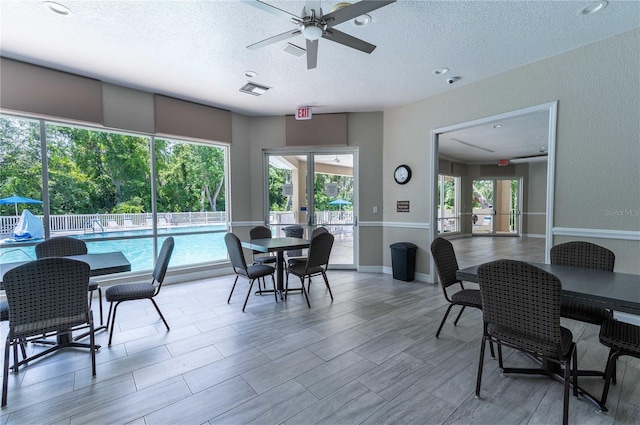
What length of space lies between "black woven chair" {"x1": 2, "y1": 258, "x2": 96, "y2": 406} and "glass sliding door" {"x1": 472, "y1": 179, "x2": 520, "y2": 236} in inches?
467

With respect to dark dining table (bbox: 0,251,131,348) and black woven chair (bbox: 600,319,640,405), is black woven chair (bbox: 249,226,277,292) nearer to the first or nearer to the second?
dark dining table (bbox: 0,251,131,348)

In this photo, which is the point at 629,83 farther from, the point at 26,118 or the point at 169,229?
the point at 26,118

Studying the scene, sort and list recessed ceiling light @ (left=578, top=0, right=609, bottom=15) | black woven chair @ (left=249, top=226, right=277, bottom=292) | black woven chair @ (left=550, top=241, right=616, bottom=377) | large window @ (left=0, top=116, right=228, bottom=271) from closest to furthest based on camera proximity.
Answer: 1. black woven chair @ (left=550, top=241, right=616, bottom=377)
2. recessed ceiling light @ (left=578, top=0, right=609, bottom=15)
3. large window @ (left=0, top=116, right=228, bottom=271)
4. black woven chair @ (left=249, top=226, right=277, bottom=292)

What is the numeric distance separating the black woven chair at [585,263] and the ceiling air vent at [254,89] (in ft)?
13.0

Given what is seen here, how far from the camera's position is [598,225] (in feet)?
9.85

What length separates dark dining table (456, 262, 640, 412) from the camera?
1.57 m

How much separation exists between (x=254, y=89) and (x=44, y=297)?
11.1 feet

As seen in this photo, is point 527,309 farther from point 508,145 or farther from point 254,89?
point 508,145

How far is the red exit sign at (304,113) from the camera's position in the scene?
16.3 feet

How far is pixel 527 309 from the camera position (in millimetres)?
1600

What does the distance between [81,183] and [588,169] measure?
6.44m

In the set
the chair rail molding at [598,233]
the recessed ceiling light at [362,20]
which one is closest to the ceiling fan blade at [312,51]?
the recessed ceiling light at [362,20]

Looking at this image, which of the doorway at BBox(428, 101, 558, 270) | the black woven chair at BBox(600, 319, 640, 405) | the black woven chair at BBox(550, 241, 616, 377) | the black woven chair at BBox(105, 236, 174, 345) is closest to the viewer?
the black woven chair at BBox(600, 319, 640, 405)

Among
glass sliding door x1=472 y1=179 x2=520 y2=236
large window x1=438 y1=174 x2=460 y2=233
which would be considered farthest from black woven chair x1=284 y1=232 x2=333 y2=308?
glass sliding door x1=472 y1=179 x2=520 y2=236
